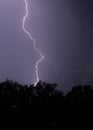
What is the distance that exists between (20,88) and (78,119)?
442cm

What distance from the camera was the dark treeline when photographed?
1523 centimetres

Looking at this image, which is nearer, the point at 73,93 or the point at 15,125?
the point at 15,125

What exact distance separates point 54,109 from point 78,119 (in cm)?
128

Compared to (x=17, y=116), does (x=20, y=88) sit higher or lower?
higher

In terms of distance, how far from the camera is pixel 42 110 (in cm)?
1588

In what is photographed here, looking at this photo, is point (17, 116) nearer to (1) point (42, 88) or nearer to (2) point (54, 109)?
(2) point (54, 109)

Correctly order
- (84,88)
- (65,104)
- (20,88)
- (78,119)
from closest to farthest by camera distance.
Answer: (78,119) → (65,104) → (20,88) → (84,88)

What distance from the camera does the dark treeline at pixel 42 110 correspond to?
600 inches

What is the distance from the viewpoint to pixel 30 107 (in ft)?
53.1

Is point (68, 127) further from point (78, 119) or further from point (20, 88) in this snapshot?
point (20, 88)

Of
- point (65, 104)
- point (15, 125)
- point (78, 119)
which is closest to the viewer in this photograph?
point (15, 125)

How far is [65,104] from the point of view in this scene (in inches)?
667

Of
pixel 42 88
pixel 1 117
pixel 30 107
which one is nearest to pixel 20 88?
pixel 42 88

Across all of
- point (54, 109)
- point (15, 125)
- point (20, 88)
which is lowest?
point (15, 125)
